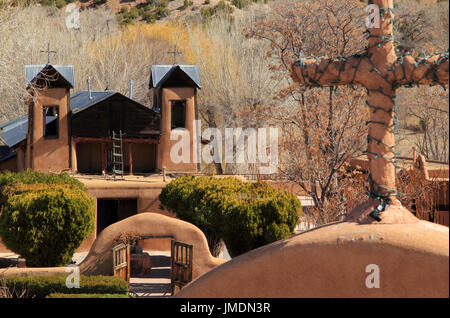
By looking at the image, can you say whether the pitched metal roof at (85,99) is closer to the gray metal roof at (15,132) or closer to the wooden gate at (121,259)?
the gray metal roof at (15,132)

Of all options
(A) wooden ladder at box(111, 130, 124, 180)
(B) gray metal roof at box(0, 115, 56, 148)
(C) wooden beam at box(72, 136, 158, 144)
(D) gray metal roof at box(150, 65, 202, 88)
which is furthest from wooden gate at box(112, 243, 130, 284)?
(B) gray metal roof at box(0, 115, 56, 148)

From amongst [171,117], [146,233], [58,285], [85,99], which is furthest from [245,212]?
[85,99]

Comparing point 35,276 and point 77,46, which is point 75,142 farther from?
point 77,46

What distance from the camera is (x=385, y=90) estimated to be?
7.13 meters

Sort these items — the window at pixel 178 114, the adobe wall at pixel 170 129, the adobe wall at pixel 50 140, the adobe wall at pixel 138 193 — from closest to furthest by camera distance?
the adobe wall at pixel 138 193 < the adobe wall at pixel 50 140 < the adobe wall at pixel 170 129 < the window at pixel 178 114

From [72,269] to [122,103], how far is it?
1403 cm

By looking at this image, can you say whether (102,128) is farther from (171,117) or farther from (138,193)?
(138,193)

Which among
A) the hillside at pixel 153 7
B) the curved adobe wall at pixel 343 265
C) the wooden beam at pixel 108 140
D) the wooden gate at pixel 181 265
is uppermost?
the hillside at pixel 153 7

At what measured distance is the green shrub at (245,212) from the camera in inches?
728

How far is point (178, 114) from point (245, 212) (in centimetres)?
1469

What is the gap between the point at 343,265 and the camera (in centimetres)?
661

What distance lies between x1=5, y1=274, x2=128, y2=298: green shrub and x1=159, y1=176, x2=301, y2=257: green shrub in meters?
4.25

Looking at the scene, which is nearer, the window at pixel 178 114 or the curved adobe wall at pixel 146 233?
the curved adobe wall at pixel 146 233

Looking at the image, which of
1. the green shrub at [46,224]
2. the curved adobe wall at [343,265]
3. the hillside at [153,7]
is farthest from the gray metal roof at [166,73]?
the hillside at [153,7]
